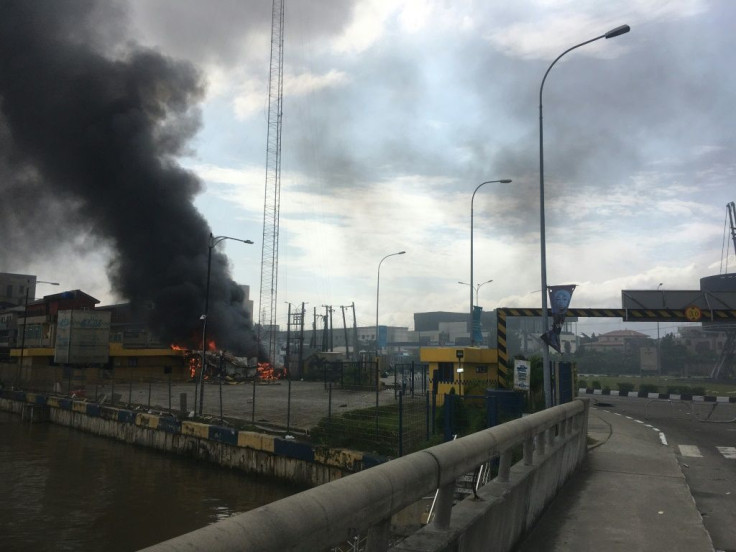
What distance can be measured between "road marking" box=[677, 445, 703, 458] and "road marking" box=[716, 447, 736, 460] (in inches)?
19.3

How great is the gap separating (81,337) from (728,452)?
3924 centimetres

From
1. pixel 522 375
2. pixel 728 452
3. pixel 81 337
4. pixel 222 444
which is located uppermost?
pixel 81 337

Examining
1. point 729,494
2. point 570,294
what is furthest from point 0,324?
point 729,494

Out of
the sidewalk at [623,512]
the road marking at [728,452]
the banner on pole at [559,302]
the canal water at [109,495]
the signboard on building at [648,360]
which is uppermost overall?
the banner on pole at [559,302]

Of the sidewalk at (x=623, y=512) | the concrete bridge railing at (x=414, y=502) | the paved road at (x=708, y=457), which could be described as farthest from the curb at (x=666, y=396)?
the concrete bridge railing at (x=414, y=502)

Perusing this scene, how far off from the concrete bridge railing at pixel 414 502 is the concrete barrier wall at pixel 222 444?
7952 mm

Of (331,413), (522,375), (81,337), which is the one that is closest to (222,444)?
(331,413)

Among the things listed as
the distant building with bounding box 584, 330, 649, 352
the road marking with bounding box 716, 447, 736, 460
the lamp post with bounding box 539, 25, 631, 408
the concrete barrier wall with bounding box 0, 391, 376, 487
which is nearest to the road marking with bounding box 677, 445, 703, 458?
the road marking with bounding box 716, 447, 736, 460

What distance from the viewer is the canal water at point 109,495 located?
11477 mm

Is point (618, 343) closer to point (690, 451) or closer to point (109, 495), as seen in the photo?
point (690, 451)

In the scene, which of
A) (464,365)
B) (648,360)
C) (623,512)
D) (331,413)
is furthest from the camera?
(648,360)

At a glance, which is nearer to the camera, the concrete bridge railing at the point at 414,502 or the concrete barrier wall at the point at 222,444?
the concrete bridge railing at the point at 414,502

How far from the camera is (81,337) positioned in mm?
40844

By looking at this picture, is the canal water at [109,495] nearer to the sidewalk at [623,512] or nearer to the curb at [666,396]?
the sidewalk at [623,512]
